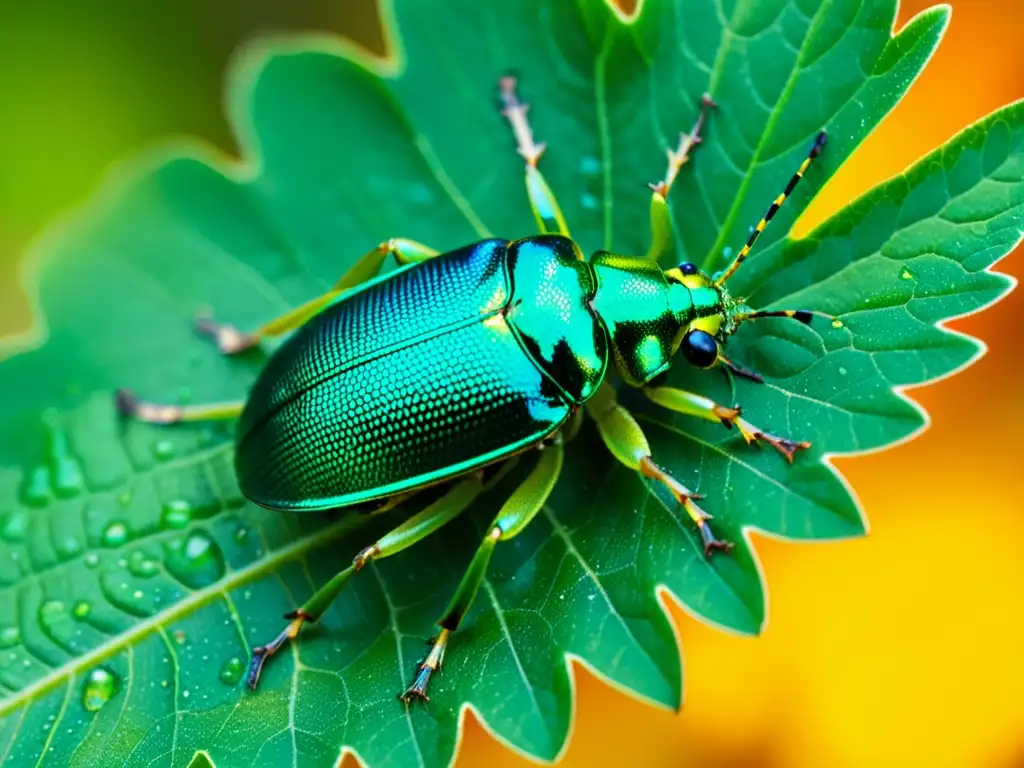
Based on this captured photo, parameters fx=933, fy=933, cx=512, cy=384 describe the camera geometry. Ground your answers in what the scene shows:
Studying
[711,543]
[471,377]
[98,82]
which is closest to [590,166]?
[471,377]

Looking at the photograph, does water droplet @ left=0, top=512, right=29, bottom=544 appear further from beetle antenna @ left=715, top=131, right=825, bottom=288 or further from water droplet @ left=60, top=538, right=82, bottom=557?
beetle antenna @ left=715, top=131, right=825, bottom=288

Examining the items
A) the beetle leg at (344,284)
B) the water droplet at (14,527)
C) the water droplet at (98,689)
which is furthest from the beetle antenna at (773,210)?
the water droplet at (14,527)

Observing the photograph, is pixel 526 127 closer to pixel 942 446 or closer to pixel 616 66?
pixel 616 66

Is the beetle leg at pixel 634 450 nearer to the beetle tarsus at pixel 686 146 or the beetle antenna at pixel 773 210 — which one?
the beetle antenna at pixel 773 210

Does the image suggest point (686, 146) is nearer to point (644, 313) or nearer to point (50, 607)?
point (644, 313)

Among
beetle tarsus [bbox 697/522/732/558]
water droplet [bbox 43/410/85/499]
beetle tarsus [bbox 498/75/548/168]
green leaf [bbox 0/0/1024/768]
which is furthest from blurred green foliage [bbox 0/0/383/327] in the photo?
beetle tarsus [bbox 697/522/732/558]

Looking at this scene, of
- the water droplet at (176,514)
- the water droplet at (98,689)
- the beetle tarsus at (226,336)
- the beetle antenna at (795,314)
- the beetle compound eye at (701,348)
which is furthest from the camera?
the beetle tarsus at (226,336)
